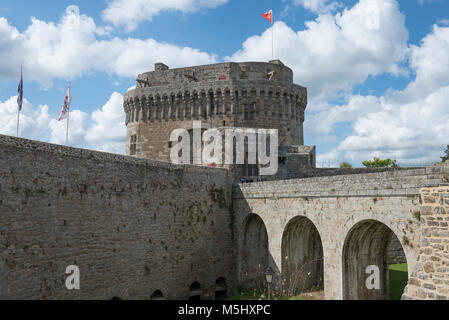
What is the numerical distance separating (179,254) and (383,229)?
10.9 meters

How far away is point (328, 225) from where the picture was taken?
1745 cm

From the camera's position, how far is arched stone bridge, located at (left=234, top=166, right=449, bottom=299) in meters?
14.2

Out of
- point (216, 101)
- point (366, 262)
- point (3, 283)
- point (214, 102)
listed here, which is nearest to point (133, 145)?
point (214, 102)

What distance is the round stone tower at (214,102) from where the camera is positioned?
1296 inches

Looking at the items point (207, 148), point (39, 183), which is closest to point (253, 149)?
point (207, 148)

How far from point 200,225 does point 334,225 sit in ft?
28.1

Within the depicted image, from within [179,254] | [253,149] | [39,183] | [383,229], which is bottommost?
[179,254]

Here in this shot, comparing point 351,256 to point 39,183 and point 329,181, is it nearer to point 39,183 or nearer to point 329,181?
point 329,181

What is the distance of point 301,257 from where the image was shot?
2141 cm

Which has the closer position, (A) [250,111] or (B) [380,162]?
(A) [250,111]

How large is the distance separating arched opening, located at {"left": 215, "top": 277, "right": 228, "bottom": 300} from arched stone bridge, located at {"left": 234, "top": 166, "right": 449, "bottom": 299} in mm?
1108

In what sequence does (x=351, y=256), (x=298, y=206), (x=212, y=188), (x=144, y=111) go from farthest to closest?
(x=144, y=111), (x=212, y=188), (x=298, y=206), (x=351, y=256)

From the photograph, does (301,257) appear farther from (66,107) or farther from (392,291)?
(66,107)

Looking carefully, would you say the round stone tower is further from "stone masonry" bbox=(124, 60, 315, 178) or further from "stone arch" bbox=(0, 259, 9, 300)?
"stone arch" bbox=(0, 259, 9, 300)
